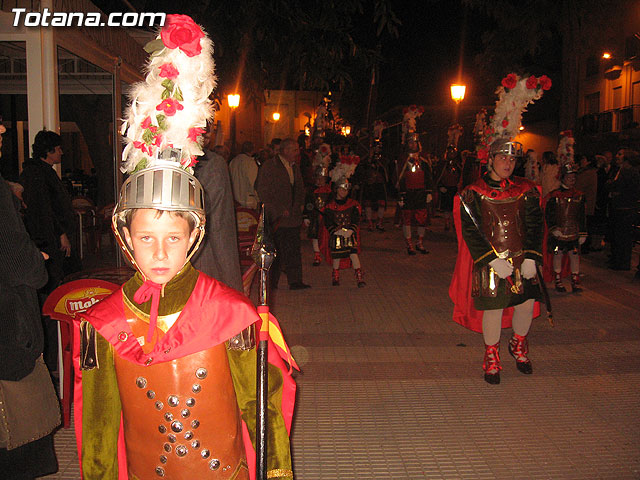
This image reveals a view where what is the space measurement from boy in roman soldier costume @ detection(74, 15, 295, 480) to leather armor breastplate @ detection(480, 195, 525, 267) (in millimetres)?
3441

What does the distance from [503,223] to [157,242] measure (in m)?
3.75

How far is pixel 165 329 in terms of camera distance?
2.08m

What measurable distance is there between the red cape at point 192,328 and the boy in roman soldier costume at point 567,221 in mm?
7103

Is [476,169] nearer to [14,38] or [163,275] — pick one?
[14,38]

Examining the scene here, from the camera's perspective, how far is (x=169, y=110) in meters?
2.03

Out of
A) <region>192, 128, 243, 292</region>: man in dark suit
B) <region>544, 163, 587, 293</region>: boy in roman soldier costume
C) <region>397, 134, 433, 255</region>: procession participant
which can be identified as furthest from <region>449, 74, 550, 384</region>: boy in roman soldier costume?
<region>397, 134, 433, 255</region>: procession participant

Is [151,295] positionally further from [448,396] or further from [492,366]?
[492,366]

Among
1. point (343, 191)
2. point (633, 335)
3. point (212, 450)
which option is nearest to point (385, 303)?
point (343, 191)

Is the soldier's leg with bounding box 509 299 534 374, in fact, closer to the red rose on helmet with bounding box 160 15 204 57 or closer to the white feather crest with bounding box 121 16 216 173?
the white feather crest with bounding box 121 16 216 173

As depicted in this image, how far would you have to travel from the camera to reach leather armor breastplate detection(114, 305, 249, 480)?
2.05 m

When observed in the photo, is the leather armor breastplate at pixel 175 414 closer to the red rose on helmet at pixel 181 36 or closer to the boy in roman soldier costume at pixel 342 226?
the red rose on helmet at pixel 181 36

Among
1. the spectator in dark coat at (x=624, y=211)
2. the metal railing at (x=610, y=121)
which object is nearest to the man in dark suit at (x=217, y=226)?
the spectator in dark coat at (x=624, y=211)

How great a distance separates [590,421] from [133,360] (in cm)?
371

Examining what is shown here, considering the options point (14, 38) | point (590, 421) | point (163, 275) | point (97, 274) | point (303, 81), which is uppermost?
point (303, 81)
